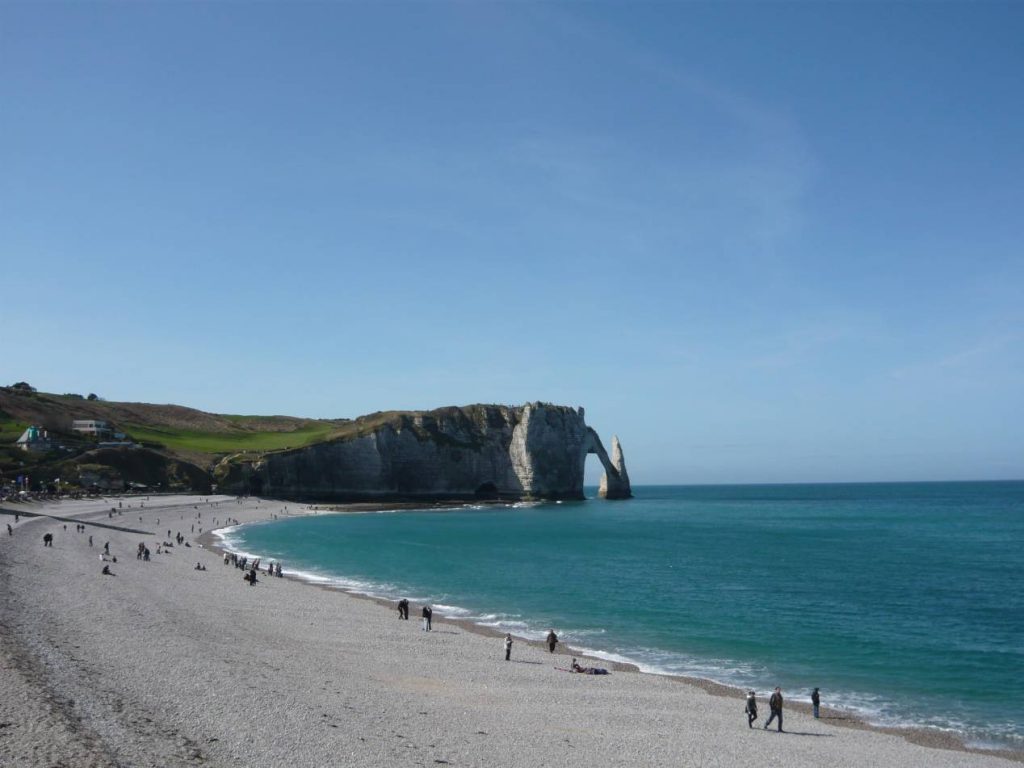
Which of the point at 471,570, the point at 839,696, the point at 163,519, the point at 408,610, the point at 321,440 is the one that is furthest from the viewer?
the point at 321,440

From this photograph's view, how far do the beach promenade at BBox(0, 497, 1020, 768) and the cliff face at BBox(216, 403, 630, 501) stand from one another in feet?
253

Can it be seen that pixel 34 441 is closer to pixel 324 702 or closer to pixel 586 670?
pixel 586 670

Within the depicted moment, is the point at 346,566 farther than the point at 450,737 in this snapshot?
Yes

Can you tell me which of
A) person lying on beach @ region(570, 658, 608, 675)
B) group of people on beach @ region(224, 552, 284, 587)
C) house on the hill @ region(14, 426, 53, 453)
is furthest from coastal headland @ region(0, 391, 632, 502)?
person lying on beach @ region(570, 658, 608, 675)

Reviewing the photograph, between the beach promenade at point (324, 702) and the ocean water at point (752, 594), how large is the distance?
12.0ft

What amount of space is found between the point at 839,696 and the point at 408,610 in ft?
57.2

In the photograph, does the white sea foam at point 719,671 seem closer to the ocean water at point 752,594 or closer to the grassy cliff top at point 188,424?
the ocean water at point 752,594

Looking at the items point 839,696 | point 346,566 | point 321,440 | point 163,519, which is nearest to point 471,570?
point 346,566

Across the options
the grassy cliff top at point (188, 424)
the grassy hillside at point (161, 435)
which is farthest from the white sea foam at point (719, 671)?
the grassy cliff top at point (188, 424)

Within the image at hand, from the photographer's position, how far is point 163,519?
226 feet

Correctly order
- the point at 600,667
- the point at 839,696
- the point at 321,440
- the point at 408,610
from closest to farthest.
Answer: the point at 839,696
the point at 600,667
the point at 408,610
the point at 321,440

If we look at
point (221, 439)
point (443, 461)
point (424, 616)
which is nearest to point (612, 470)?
point (443, 461)

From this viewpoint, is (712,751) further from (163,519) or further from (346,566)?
(163,519)

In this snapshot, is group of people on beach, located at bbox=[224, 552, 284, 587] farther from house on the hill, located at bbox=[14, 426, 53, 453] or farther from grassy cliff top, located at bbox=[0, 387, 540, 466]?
grassy cliff top, located at bbox=[0, 387, 540, 466]
